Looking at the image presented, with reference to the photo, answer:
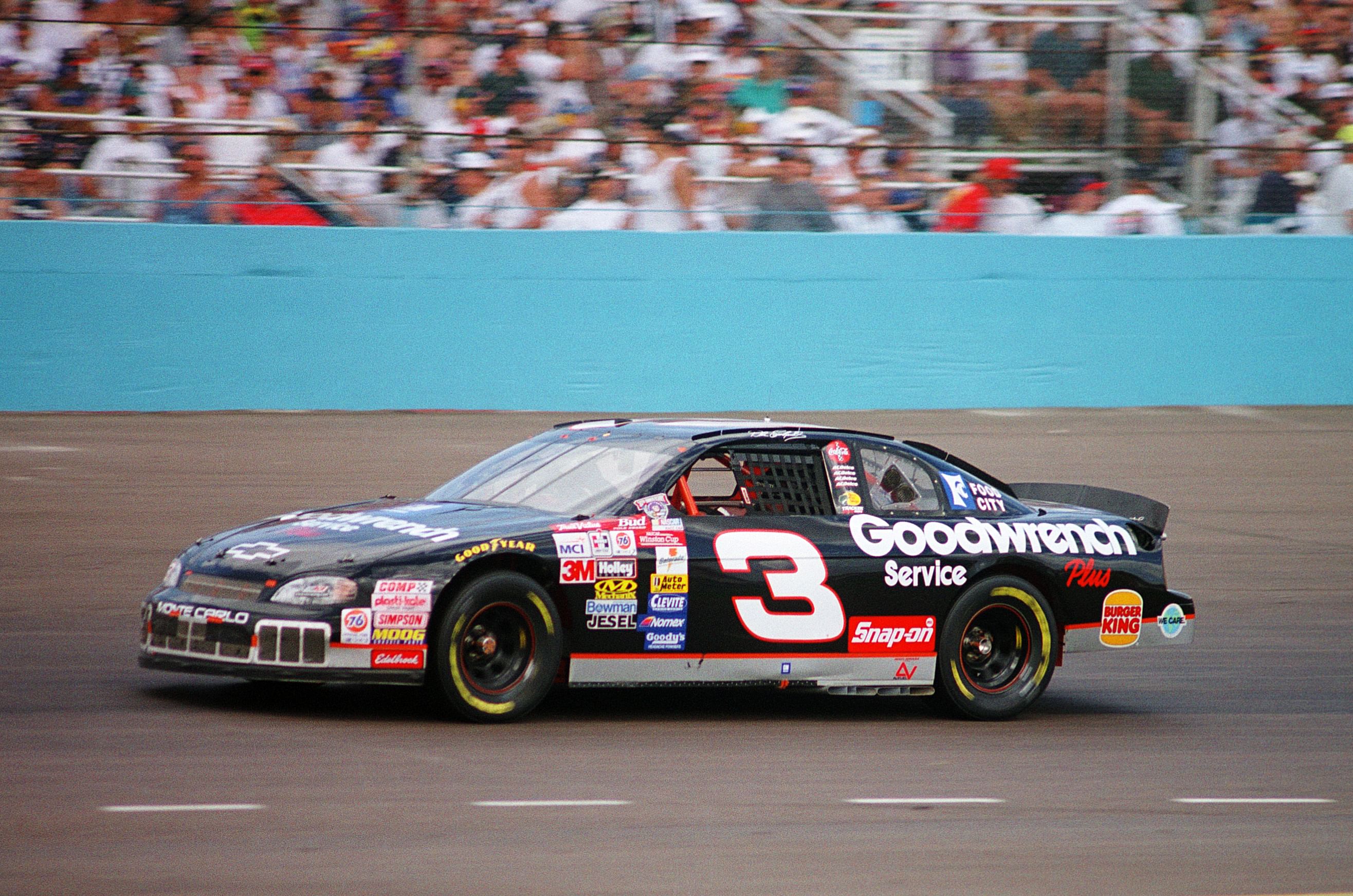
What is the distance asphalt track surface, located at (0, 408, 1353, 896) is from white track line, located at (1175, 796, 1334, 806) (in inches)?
2.5

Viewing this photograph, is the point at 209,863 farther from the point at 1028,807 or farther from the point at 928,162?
the point at 928,162

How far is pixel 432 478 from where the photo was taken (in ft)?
Result: 48.3

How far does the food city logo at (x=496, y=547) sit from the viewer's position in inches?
271

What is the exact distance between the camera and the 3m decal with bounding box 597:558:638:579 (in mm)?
7129

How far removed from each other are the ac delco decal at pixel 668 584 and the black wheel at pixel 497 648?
1.43 feet

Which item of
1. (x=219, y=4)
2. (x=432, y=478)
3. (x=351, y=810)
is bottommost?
(x=432, y=478)

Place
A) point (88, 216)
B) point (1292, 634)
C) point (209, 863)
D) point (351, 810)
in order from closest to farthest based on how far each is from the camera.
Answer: point (209, 863) → point (351, 810) → point (1292, 634) → point (88, 216)

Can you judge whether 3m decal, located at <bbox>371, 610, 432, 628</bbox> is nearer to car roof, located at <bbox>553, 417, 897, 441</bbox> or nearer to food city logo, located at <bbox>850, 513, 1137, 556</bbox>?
car roof, located at <bbox>553, 417, 897, 441</bbox>

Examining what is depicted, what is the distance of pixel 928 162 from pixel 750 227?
200 cm

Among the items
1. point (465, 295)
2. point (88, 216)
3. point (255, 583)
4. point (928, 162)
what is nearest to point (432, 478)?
point (465, 295)

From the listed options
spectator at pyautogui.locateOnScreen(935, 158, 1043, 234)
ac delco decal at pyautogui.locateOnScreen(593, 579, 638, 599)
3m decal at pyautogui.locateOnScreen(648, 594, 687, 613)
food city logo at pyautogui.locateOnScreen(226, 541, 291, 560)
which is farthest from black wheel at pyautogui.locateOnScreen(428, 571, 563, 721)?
spectator at pyautogui.locateOnScreen(935, 158, 1043, 234)

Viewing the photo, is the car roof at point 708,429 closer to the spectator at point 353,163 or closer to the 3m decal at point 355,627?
the 3m decal at point 355,627

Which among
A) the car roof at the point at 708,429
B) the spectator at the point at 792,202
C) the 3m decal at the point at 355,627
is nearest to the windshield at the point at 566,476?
the car roof at the point at 708,429

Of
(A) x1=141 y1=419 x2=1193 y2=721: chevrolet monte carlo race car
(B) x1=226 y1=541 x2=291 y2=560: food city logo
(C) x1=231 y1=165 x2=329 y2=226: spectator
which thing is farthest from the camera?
(C) x1=231 y1=165 x2=329 y2=226: spectator
